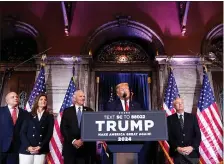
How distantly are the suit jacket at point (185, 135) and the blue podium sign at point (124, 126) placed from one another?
1.26m

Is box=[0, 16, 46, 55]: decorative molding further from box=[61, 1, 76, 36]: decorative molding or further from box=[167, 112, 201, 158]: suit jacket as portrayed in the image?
box=[167, 112, 201, 158]: suit jacket

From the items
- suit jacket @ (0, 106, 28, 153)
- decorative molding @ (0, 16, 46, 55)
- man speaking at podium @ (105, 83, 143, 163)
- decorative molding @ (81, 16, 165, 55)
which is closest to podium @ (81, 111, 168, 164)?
man speaking at podium @ (105, 83, 143, 163)

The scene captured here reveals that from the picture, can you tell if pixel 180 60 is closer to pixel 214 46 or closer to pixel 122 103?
pixel 214 46

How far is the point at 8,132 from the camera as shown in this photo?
12.4 feet

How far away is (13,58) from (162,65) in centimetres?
344

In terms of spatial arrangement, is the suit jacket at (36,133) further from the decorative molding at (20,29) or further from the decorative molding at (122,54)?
the decorative molding at (122,54)

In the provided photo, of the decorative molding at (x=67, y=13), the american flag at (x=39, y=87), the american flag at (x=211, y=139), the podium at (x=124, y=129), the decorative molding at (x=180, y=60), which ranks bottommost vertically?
the american flag at (x=211, y=139)

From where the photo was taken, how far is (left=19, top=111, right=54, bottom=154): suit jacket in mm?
3654

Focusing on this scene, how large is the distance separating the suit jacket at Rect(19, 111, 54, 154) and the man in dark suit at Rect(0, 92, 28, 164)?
0.17 m

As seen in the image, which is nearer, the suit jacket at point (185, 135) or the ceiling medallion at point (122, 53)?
the suit jacket at point (185, 135)

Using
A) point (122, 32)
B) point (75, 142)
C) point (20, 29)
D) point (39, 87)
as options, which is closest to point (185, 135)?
point (75, 142)

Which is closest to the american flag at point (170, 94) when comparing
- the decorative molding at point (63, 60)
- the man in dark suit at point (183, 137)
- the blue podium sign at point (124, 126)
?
the man in dark suit at point (183, 137)

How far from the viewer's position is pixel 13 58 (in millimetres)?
6922

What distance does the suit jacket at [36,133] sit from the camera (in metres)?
3.65
